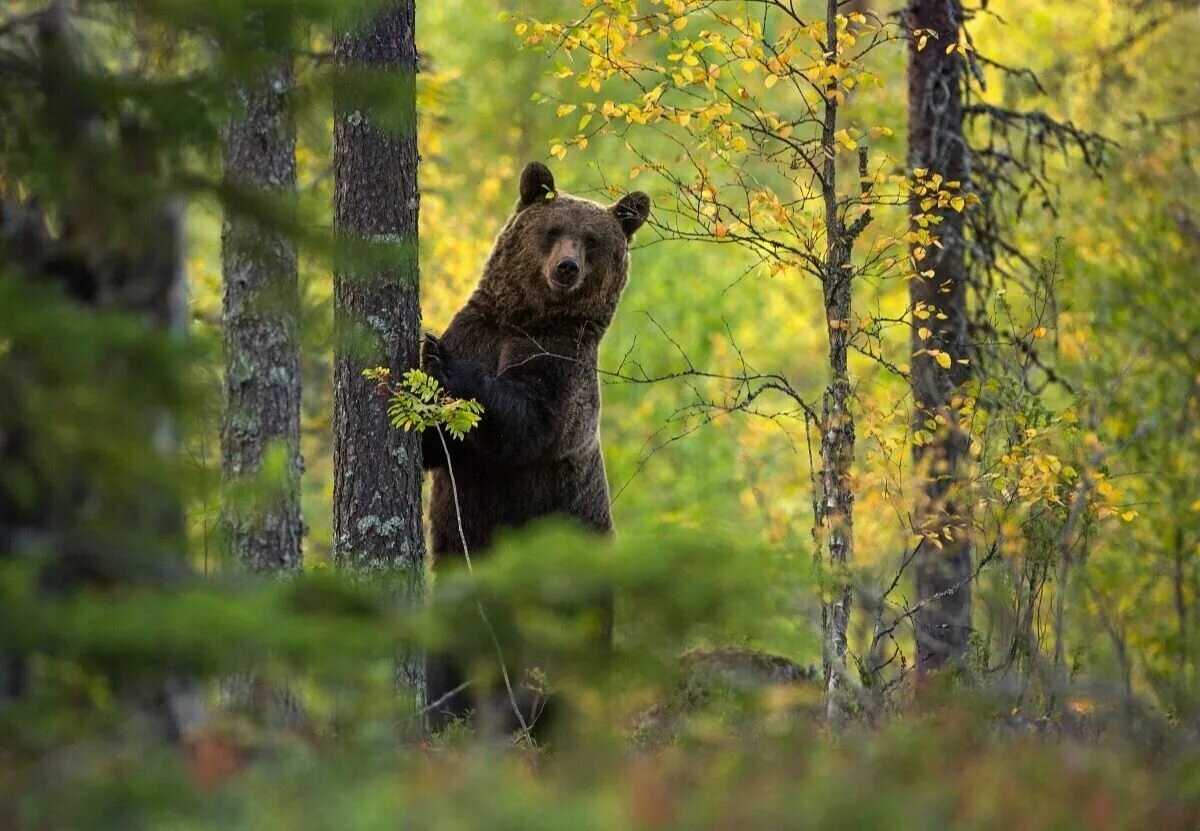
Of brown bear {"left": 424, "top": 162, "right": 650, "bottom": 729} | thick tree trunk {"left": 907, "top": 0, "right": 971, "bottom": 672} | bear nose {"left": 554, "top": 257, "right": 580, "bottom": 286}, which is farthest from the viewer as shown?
thick tree trunk {"left": 907, "top": 0, "right": 971, "bottom": 672}

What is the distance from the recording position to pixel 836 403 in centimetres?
735

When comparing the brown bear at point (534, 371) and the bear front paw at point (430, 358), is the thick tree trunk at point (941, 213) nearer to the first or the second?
the brown bear at point (534, 371)

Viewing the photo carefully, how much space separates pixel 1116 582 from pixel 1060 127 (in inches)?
150

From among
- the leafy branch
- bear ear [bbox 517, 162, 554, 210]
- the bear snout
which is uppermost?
bear ear [bbox 517, 162, 554, 210]

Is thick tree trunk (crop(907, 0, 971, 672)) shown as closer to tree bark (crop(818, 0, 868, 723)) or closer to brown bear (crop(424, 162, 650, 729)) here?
tree bark (crop(818, 0, 868, 723))

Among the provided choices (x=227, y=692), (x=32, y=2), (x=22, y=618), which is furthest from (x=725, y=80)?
(x=22, y=618)

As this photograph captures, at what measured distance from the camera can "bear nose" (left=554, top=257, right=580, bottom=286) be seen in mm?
7812

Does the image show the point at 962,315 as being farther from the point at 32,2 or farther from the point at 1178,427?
the point at 32,2

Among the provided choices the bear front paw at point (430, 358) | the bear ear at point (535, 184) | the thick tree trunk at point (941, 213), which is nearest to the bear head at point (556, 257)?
the bear ear at point (535, 184)

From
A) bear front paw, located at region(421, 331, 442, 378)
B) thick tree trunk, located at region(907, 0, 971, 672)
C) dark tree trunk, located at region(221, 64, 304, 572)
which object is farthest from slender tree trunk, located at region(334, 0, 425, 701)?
thick tree trunk, located at region(907, 0, 971, 672)

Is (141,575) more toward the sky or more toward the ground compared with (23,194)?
more toward the ground

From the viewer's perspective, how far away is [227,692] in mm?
7242

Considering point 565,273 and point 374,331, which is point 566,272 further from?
point 374,331

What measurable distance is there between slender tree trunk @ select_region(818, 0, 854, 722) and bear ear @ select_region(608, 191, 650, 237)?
1108 millimetres
